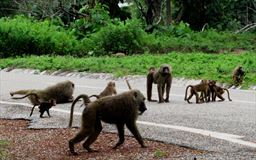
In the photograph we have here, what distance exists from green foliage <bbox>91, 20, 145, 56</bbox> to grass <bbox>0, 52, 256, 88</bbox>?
14.2ft

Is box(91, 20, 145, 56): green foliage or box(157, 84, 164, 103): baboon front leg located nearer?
box(157, 84, 164, 103): baboon front leg

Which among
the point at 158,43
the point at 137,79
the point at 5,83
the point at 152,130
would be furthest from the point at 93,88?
the point at 158,43

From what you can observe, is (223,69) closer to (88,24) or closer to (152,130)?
(152,130)

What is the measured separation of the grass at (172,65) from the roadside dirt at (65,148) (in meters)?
9.22

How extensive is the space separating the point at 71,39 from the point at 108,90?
71.0 ft

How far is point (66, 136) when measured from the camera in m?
10.2

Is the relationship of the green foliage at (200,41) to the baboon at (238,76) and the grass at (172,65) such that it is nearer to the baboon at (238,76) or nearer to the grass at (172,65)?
the grass at (172,65)

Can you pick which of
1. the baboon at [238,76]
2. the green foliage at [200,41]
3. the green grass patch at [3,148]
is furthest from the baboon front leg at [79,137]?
the green foliage at [200,41]

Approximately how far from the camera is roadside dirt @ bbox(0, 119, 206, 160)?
845 centimetres

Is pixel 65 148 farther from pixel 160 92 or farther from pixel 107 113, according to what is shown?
pixel 160 92

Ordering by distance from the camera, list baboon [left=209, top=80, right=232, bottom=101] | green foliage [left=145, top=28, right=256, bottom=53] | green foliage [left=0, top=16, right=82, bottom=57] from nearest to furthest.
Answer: baboon [left=209, top=80, right=232, bottom=101], green foliage [left=0, top=16, right=82, bottom=57], green foliage [left=145, top=28, right=256, bottom=53]

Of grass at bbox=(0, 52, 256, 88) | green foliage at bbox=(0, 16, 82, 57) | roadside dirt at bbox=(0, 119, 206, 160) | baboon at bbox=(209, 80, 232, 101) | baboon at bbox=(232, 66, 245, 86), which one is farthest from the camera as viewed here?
green foliage at bbox=(0, 16, 82, 57)

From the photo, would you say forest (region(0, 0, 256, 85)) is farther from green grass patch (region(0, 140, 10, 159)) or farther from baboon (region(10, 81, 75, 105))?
green grass patch (region(0, 140, 10, 159))

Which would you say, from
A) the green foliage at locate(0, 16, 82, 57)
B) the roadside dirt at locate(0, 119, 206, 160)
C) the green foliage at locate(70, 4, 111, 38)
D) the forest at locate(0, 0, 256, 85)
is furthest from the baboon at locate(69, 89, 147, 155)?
the green foliage at locate(70, 4, 111, 38)
